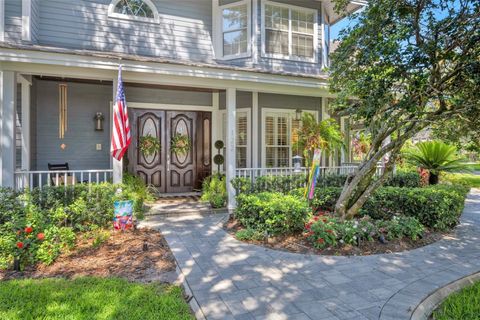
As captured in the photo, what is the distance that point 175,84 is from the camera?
7.08 metres

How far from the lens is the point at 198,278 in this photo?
3.97 m

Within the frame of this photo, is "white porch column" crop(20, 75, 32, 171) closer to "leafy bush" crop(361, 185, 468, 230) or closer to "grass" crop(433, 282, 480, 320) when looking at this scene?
"leafy bush" crop(361, 185, 468, 230)

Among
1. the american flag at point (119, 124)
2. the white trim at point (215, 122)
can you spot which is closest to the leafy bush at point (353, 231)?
the american flag at point (119, 124)

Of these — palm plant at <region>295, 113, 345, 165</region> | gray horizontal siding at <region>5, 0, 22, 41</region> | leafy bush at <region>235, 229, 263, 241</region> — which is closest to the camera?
leafy bush at <region>235, 229, 263, 241</region>

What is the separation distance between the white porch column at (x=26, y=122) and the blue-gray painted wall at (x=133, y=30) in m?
1.14

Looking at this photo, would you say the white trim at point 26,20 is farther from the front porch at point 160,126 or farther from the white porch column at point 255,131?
the white porch column at point 255,131

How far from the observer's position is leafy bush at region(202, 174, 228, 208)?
7.74 metres

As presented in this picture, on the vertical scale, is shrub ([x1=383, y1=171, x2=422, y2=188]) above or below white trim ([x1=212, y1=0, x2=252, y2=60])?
below

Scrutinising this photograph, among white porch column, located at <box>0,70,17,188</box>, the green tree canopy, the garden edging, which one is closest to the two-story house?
white porch column, located at <box>0,70,17,188</box>

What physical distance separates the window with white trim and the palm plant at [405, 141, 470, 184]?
561 cm

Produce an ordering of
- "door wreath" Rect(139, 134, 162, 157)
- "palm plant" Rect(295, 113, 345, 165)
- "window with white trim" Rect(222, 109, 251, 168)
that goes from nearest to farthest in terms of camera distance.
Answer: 1. "palm plant" Rect(295, 113, 345, 165)
2. "door wreath" Rect(139, 134, 162, 157)
3. "window with white trim" Rect(222, 109, 251, 168)

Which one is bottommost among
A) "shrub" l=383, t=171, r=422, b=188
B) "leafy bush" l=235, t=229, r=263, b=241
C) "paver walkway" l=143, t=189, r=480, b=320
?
"paver walkway" l=143, t=189, r=480, b=320

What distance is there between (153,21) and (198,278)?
7616mm

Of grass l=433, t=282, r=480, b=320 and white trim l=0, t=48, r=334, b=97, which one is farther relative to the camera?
white trim l=0, t=48, r=334, b=97
